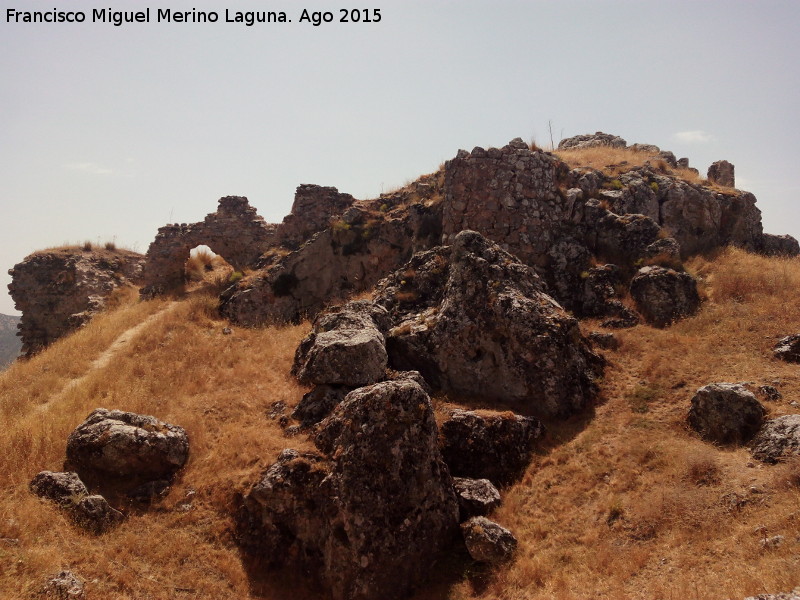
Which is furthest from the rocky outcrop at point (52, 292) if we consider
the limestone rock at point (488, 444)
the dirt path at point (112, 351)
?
the limestone rock at point (488, 444)

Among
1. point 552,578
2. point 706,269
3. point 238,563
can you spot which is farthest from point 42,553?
point 706,269

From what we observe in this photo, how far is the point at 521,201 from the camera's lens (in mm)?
19594

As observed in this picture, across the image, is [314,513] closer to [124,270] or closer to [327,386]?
[327,386]

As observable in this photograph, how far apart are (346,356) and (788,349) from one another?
11.2 m

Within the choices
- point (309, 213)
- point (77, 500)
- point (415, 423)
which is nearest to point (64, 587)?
point (77, 500)

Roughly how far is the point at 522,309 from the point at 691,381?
4.49 m

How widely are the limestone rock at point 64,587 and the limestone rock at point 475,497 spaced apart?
649 centimetres

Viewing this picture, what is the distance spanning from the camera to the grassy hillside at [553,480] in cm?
806

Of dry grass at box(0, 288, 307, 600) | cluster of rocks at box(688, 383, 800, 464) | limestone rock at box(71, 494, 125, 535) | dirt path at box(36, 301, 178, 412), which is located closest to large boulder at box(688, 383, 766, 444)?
cluster of rocks at box(688, 383, 800, 464)

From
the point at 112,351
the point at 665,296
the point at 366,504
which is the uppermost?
the point at 665,296

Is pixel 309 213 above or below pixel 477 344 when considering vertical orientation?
above

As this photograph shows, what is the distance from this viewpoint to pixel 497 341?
13.9 m

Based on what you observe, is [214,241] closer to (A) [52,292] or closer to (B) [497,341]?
(A) [52,292]

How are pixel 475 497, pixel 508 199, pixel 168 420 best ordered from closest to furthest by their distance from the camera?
pixel 475 497 → pixel 168 420 → pixel 508 199
